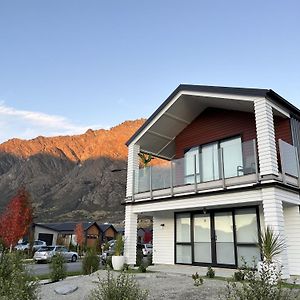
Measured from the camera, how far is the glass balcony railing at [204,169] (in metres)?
12.6

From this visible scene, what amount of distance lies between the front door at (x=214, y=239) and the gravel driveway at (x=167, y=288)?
9.69ft

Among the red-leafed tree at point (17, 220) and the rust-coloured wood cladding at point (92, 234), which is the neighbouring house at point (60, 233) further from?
the red-leafed tree at point (17, 220)

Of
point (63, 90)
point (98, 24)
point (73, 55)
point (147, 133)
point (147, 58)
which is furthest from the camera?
point (63, 90)

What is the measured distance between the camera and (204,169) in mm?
14070

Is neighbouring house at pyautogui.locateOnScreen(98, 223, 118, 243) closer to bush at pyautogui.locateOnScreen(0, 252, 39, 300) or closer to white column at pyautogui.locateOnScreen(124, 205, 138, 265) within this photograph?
white column at pyautogui.locateOnScreen(124, 205, 138, 265)

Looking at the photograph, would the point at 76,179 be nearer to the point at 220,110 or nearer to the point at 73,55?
the point at 73,55

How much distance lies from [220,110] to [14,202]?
26035 mm

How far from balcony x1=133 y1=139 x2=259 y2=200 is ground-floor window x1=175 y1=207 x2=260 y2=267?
2.01 metres

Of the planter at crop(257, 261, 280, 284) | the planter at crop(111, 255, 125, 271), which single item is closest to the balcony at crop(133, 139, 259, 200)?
the planter at crop(111, 255, 125, 271)

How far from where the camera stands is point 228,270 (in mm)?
13383

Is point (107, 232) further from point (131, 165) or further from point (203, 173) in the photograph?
point (203, 173)

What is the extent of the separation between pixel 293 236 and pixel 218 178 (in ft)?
11.7

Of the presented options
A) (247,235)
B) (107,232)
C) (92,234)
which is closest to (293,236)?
(247,235)

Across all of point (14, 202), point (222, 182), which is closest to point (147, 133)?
point (222, 182)
